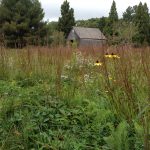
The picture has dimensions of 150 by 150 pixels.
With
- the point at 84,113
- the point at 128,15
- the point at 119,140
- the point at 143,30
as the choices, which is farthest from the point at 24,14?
the point at 128,15

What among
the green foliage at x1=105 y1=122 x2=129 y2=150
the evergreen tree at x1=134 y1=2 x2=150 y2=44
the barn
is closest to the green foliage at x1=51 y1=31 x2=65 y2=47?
the barn

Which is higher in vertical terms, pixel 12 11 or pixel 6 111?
pixel 12 11

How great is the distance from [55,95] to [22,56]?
202 cm

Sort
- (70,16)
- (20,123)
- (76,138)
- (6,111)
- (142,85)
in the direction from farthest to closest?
(70,16) → (142,85) → (6,111) → (20,123) → (76,138)

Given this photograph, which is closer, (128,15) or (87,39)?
(87,39)

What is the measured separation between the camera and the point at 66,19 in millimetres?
54125

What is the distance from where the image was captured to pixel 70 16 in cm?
5453

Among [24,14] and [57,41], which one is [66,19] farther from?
[57,41]

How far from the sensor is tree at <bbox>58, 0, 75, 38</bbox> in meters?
53.7

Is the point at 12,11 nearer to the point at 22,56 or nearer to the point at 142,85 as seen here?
the point at 22,56

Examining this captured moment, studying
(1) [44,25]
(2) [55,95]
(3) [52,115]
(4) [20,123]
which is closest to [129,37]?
(2) [55,95]

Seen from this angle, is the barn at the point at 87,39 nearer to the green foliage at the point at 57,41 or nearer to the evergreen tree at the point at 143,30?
the green foliage at the point at 57,41

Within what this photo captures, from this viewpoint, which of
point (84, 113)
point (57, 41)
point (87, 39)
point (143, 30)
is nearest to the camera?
point (84, 113)

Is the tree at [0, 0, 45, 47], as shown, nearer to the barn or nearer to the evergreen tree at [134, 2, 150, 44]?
the barn
